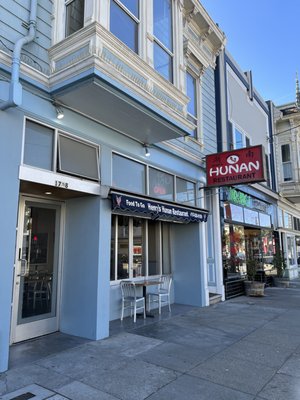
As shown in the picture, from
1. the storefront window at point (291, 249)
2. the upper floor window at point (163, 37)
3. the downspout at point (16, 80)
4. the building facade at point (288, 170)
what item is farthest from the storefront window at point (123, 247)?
the storefront window at point (291, 249)

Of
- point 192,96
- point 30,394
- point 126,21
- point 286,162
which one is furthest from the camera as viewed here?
point 286,162

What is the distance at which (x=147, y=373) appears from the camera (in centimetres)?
439

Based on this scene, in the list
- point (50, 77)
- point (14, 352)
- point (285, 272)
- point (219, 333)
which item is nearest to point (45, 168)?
point (50, 77)

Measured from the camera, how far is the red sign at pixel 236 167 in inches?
344

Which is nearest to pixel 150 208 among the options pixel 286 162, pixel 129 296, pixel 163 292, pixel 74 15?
pixel 129 296

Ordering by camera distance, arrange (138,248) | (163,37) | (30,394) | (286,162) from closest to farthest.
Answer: (30,394) < (163,37) < (138,248) < (286,162)

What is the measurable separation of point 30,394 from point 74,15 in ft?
19.7

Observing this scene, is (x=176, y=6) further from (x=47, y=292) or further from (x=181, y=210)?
(x=47, y=292)

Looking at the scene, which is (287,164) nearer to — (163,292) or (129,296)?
(163,292)

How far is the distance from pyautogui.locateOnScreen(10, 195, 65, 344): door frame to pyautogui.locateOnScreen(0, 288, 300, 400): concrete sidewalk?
21cm

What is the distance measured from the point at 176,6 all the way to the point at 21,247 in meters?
6.72

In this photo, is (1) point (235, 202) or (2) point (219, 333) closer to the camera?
(2) point (219, 333)

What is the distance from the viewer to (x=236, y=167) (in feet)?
29.9

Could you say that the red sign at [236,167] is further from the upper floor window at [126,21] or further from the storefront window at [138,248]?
the upper floor window at [126,21]
